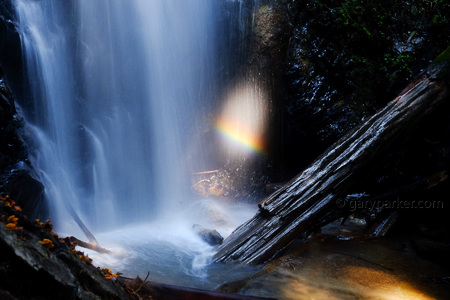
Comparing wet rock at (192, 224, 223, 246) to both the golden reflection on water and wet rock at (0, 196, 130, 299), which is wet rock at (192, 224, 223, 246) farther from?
wet rock at (0, 196, 130, 299)

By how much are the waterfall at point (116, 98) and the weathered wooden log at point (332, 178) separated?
4.76m

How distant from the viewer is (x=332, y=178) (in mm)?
4367

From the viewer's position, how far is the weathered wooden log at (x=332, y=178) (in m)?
4.33

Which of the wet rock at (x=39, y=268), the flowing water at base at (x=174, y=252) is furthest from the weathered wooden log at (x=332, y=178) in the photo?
the wet rock at (x=39, y=268)

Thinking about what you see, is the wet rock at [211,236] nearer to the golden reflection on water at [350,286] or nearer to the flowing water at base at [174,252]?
the flowing water at base at [174,252]

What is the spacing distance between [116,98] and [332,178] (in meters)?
8.56

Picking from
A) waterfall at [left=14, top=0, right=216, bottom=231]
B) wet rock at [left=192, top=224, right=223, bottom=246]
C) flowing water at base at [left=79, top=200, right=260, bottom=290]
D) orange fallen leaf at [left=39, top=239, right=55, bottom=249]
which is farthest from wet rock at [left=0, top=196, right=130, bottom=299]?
waterfall at [left=14, top=0, right=216, bottom=231]

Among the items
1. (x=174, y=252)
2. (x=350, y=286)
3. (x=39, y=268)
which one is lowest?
(x=39, y=268)

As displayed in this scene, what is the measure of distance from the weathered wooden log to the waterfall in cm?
476

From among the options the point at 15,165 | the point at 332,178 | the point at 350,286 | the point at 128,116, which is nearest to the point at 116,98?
the point at 128,116

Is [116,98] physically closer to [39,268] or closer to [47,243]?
[47,243]

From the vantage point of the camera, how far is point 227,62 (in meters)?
10.3

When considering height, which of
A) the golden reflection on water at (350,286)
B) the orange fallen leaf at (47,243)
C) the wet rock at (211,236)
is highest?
the wet rock at (211,236)

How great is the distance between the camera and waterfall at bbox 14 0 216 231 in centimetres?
726
